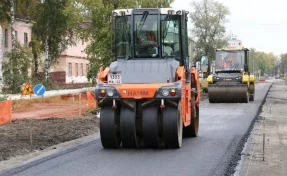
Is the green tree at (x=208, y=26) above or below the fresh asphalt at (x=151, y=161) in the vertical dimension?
above

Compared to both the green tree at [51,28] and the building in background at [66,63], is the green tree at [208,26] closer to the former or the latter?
the building in background at [66,63]

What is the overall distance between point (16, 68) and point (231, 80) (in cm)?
1547

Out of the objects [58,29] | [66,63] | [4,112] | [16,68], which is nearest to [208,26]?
[66,63]

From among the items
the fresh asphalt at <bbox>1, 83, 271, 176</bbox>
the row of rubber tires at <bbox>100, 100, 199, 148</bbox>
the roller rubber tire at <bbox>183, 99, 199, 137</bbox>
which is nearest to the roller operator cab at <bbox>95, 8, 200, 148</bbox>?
the row of rubber tires at <bbox>100, 100, 199, 148</bbox>

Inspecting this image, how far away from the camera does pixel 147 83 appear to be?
36.5 ft

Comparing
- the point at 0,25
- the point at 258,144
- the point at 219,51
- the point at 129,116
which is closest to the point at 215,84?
the point at 219,51

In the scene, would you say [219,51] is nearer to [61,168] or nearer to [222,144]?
[222,144]

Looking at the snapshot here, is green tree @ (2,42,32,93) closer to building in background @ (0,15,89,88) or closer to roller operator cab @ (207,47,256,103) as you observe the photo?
building in background @ (0,15,89,88)

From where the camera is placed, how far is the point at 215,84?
28.1 metres

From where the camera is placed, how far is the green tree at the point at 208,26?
9694 centimetres

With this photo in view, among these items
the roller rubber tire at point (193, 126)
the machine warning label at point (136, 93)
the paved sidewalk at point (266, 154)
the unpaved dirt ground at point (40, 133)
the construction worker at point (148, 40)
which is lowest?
the paved sidewalk at point (266, 154)

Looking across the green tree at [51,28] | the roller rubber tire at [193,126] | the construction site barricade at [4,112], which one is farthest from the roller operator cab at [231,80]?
the green tree at [51,28]

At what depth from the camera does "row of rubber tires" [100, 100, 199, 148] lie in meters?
10.8

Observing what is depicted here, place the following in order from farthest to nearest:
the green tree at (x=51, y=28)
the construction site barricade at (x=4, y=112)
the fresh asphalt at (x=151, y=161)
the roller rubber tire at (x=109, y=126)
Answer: the green tree at (x=51, y=28), the construction site barricade at (x=4, y=112), the roller rubber tire at (x=109, y=126), the fresh asphalt at (x=151, y=161)
